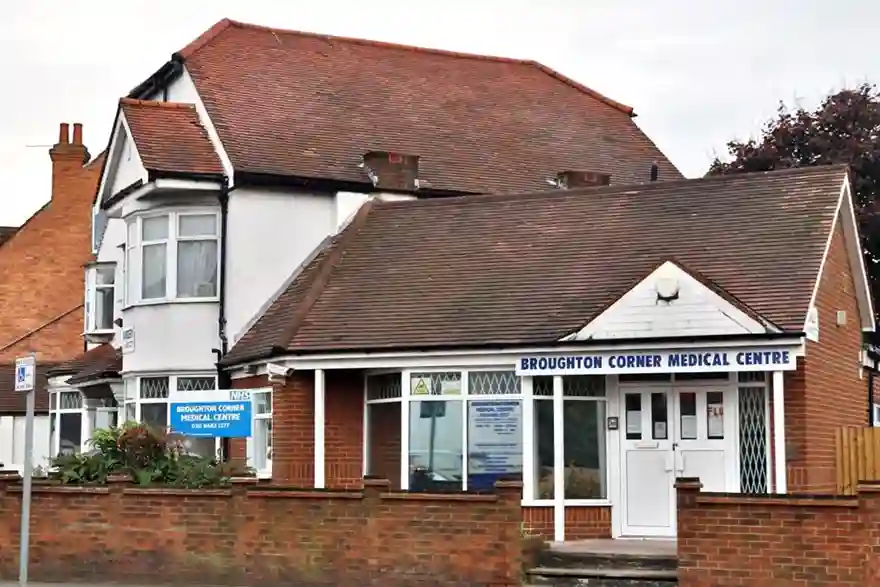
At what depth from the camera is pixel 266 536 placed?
56.3 ft

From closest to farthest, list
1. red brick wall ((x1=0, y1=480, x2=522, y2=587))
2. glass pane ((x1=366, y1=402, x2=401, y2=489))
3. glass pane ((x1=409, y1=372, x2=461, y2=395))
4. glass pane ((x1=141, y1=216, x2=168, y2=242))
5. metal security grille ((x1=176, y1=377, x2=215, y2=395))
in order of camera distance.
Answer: red brick wall ((x1=0, y1=480, x2=522, y2=587)), glass pane ((x1=409, y1=372, x2=461, y2=395)), glass pane ((x1=366, y1=402, x2=401, y2=489)), metal security grille ((x1=176, y1=377, x2=215, y2=395)), glass pane ((x1=141, y1=216, x2=168, y2=242))

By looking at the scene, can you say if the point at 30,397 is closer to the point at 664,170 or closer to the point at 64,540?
the point at 64,540

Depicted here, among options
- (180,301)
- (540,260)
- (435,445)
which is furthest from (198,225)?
(435,445)

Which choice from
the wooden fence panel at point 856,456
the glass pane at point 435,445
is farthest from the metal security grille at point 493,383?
the wooden fence panel at point 856,456

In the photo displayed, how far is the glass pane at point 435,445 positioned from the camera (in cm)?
2089

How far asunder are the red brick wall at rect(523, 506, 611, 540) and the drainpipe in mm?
6450

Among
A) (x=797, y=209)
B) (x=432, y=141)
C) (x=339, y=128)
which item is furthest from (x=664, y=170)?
(x=797, y=209)

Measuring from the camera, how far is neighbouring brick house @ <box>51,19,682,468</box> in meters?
24.6

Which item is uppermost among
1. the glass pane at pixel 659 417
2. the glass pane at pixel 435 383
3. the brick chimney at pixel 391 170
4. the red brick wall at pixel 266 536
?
the brick chimney at pixel 391 170

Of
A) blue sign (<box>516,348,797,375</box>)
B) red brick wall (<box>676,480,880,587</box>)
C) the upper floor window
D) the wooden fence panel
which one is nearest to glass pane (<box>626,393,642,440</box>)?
blue sign (<box>516,348,797,375</box>)

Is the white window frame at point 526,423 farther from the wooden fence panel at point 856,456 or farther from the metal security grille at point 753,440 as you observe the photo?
the wooden fence panel at point 856,456

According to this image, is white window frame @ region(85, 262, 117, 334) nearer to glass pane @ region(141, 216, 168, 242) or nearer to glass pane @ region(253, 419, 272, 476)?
glass pane @ region(141, 216, 168, 242)

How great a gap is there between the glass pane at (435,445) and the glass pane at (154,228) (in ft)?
21.2

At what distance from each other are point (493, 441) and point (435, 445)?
0.98 meters
